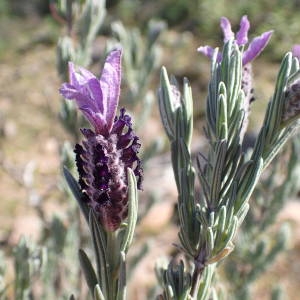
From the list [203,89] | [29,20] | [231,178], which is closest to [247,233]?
[231,178]

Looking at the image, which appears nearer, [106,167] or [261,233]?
[106,167]

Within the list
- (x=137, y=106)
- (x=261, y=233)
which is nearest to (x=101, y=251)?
(x=261, y=233)

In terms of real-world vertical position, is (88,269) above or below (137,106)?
below

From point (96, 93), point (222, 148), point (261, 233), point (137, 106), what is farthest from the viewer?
point (137, 106)

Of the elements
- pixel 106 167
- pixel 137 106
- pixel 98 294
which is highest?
pixel 137 106

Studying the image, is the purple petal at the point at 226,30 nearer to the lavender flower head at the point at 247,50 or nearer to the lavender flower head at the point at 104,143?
the lavender flower head at the point at 247,50

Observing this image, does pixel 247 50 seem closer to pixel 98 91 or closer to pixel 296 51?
pixel 296 51

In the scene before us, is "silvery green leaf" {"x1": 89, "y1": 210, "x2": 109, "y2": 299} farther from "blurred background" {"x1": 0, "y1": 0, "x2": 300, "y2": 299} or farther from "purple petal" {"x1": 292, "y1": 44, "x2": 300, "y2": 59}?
"blurred background" {"x1": 0, "y1": 0, "x2": 300, "y2": 299}

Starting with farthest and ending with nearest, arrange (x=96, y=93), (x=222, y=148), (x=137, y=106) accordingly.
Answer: (x=137, y=106) < (x=222, y=148) < (x=96, y=93)
